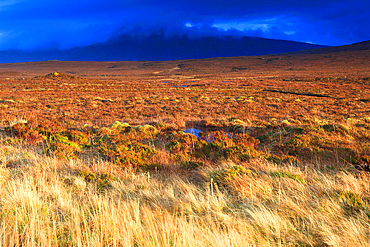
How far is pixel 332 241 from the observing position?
7.06 ft

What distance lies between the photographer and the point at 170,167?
5.20 m

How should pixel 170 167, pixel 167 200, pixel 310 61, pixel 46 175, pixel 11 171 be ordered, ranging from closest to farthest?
pixel 167 200, pixel 46 175, pixel 11 171, pixel 170 167, pixel 310 61

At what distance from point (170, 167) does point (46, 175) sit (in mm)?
2404

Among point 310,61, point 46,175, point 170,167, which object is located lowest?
point 170,167

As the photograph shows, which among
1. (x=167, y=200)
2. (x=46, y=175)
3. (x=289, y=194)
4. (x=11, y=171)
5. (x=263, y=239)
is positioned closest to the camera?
(x=263, y=239)

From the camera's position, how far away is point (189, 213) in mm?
2779

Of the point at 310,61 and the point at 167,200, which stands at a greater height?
the point at 310,61

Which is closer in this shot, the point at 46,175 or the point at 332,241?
the point at 332,241

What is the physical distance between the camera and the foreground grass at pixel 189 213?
2.23 meters

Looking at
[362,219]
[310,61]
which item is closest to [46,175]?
[362,219]

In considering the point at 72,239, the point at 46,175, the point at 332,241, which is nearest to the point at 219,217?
the point at 332,241

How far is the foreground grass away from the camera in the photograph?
7.32 ft

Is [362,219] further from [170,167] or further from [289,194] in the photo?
[170,167]

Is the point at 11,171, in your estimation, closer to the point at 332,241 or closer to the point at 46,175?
the point at 46,175
